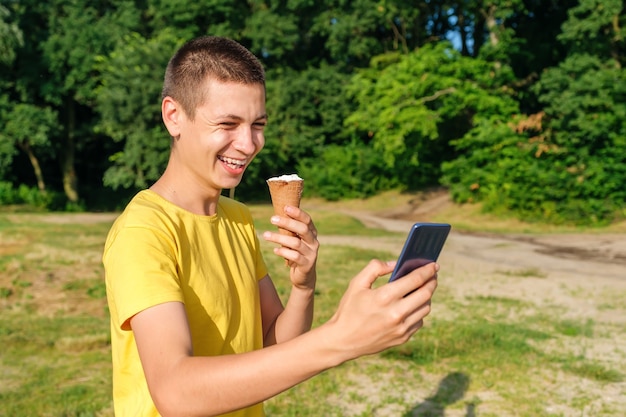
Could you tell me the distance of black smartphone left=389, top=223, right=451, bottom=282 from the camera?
1.28 metres

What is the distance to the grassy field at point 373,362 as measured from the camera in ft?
17.3

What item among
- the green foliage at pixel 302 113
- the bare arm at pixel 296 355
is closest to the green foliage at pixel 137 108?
the green foliage at pixel 302 113

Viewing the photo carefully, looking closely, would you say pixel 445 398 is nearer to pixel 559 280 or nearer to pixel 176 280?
pixel 176 280

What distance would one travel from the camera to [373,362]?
636 cm

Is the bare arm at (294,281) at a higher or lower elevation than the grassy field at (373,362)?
higher

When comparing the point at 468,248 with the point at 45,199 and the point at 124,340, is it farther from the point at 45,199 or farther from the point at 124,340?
the point at 45,199

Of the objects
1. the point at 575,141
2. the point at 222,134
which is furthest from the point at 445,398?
the point at 575,141

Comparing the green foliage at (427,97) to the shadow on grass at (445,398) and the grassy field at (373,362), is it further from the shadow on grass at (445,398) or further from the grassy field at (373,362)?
the shadow on grass at (445,398)

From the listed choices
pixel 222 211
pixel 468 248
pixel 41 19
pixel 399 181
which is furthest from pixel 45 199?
pixel 222 211

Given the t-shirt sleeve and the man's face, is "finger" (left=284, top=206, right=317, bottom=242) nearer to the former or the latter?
the man's face

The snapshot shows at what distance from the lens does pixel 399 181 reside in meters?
30.2

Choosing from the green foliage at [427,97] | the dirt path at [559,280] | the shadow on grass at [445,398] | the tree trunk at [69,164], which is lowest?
the dirt path at [559,280]

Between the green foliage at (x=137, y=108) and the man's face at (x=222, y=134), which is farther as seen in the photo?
the green foliage at (x=137, y=108)

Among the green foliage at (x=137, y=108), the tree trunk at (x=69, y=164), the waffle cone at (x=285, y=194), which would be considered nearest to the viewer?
the waffle cone at (x=285, y=194)
